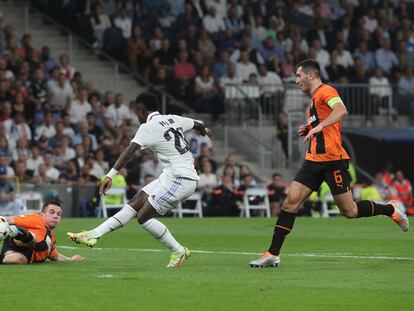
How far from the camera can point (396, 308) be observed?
10953 mm

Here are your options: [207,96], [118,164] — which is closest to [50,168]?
[207,96]

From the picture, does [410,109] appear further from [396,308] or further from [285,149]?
[396,308]

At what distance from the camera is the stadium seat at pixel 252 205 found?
107 ft

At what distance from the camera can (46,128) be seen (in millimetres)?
32438

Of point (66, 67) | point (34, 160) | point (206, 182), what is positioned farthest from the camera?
point (66, 67)

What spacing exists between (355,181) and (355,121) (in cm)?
231

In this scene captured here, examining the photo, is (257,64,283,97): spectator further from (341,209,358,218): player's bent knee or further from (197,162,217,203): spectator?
(341,209,358,218): player's bent knee

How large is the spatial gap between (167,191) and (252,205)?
17843 mm

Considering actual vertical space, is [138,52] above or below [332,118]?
above

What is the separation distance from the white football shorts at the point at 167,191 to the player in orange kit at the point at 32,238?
113cm

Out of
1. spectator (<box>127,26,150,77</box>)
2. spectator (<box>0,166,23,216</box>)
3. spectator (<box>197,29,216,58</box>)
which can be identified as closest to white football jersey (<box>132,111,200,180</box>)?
spectator (<box>0,166,23,216</box>)

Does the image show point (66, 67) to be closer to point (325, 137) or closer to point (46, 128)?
point (46, 128)

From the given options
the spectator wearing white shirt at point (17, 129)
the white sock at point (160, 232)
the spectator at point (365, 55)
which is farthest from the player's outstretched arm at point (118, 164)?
the spectator at point (365, 55)

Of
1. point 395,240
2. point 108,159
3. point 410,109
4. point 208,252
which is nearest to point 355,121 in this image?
point 410,109
